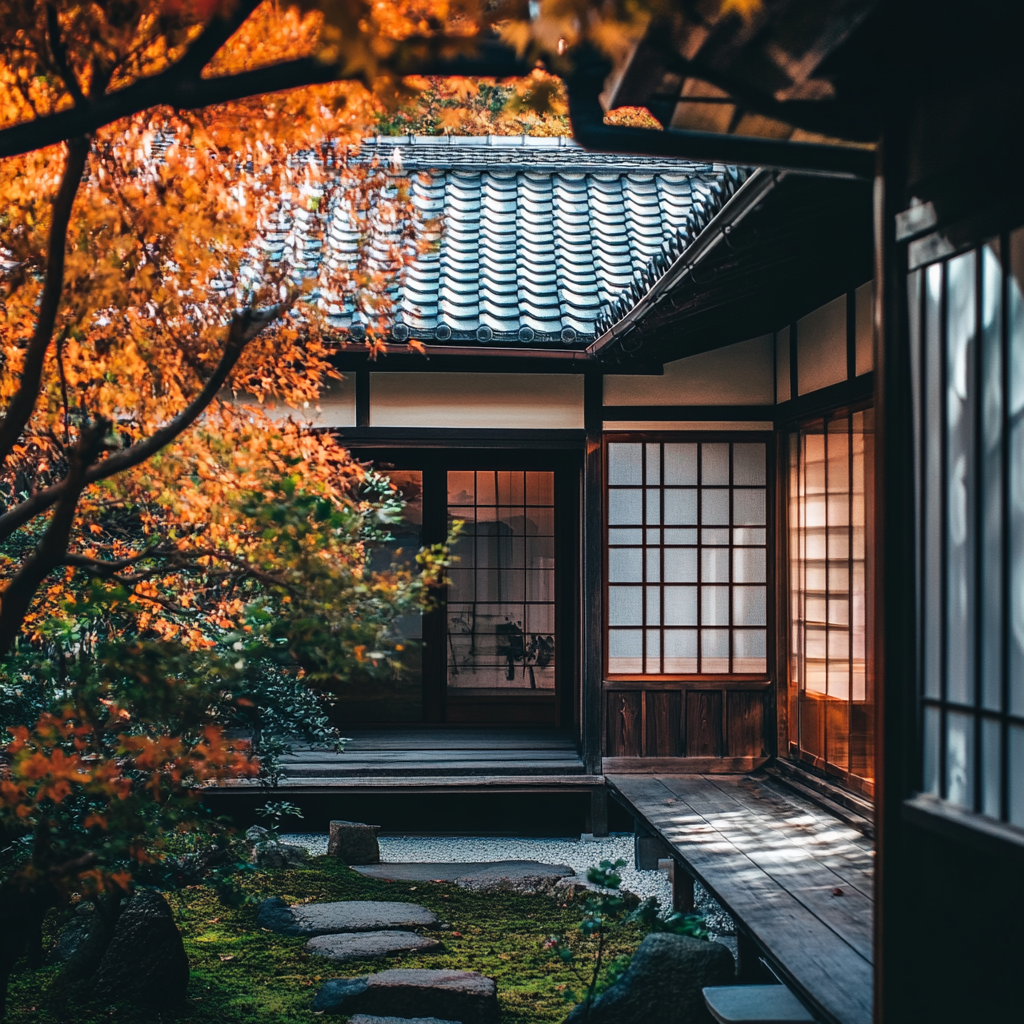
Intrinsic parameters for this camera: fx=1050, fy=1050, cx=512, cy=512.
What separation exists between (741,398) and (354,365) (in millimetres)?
2980

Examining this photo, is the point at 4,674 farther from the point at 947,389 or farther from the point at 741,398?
the point at 741,398

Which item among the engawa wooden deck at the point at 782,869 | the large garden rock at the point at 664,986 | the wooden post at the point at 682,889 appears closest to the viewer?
the engawa wooden deck at the point at 782,869

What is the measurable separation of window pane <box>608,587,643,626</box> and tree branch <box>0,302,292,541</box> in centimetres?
532

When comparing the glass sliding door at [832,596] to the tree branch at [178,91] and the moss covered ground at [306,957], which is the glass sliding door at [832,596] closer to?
the moss covered ground at [306,957]

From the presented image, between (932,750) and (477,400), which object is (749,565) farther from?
(932,750)

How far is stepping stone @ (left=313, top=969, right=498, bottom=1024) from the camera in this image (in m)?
4.36

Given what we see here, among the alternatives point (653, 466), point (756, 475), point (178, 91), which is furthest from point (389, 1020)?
point (756, 475)

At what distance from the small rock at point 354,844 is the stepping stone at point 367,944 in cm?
169

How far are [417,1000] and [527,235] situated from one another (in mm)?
6644

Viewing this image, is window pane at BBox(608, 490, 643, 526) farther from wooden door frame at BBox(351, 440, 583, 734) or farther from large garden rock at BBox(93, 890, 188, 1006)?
large garden rock at BBox(93, 890, 188, 1006)

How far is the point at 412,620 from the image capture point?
10.8 m

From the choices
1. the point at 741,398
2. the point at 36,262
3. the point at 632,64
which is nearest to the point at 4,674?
the point at 36,262

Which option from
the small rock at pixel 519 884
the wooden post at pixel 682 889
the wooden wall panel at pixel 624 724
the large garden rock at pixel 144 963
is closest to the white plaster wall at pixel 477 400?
the wooden wall panel at pixel 624 724

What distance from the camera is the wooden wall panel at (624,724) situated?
26.2ft
